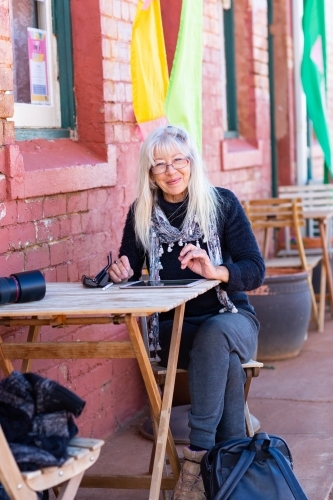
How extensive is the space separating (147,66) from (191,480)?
7.60ft

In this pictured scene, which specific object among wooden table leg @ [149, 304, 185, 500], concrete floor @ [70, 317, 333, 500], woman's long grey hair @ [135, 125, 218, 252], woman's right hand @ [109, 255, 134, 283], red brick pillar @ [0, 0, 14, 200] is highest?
red brick pillar @ [0, 0, 14, 200]

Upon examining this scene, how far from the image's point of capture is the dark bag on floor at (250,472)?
3.41 m

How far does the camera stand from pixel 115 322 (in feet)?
11.0

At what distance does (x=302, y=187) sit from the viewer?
8.34 meters

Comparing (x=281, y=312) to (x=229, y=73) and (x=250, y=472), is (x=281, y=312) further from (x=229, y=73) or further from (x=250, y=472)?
(x=250, y=472)

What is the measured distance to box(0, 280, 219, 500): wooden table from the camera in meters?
3.18

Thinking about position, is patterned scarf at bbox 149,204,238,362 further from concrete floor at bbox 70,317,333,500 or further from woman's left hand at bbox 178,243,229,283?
concrete floor at bbox 70,317,333,500

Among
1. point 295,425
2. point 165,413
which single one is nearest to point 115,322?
point 165,413

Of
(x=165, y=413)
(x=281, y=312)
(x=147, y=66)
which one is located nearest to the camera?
(x=165, y=413)

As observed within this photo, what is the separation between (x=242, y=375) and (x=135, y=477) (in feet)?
1.95

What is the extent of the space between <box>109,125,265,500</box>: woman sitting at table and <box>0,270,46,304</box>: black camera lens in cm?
51

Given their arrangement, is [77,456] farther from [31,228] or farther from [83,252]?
[83,252]

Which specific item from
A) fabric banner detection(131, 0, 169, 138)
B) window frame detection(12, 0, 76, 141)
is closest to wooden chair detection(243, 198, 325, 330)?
fabric banner detection(131, 0, 169, 138)

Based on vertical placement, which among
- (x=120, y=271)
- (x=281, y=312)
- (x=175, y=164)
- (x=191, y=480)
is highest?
(x=175, y=164)
